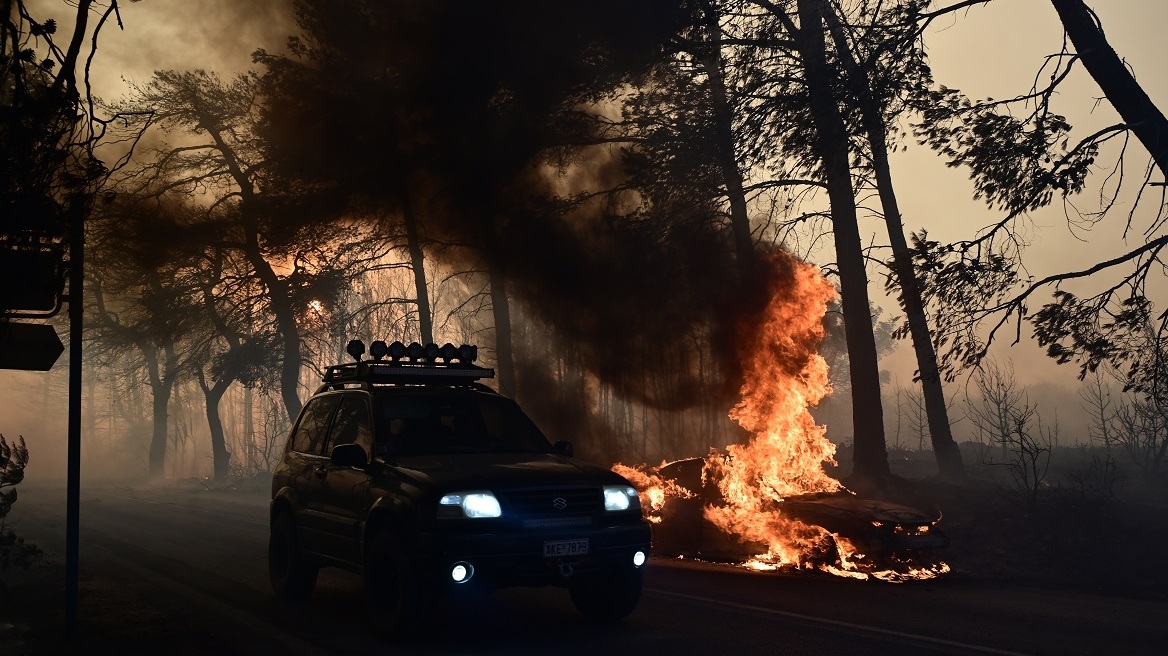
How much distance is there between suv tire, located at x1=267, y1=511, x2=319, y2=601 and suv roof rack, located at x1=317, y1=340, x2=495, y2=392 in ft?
4.87

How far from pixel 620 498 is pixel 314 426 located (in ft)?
11.2

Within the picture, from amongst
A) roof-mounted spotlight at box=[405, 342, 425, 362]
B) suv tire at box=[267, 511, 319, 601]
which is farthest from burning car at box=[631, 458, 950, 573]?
suv tire at box=[267, 511, 319, 601]

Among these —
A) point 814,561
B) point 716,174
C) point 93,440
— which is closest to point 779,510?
point 814,561

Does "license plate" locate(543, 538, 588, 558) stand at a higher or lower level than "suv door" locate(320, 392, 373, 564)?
lower

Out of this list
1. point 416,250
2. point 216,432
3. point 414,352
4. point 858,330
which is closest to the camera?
point 414,352

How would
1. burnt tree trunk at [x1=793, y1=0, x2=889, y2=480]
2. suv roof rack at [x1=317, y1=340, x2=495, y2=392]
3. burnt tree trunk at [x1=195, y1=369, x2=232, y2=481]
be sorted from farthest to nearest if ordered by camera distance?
burnt tree trunk at [x1=195, y1=369, x2=232, y2=481], burnt tree trunk at [x1=793, y1=0, x2=889, y2=480], suv roof rack at [x1=317, y1=340, x2=495, y2=392]

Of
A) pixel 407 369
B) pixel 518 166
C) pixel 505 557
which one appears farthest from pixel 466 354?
pixel 518 166

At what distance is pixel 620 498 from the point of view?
8000 millimetres

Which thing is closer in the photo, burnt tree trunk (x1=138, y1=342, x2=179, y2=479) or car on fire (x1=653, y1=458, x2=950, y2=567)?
car on fire (x1=653, y1=458, x2=950, y2=567)

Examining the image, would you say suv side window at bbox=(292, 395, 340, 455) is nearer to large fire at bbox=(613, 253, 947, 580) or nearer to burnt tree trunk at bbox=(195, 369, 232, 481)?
large fire at bbox=(613, 253, 947, 580)

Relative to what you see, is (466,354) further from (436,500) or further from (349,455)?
(436,500)

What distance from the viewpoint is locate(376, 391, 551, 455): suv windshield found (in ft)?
27.6

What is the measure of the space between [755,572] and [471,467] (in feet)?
17.4

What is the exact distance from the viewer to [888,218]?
71.7ft
